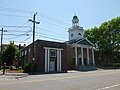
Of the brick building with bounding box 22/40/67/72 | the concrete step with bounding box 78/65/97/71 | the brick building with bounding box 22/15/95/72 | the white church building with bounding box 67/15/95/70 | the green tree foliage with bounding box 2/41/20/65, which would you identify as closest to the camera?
the brick building with bounding box 22/40/67/72

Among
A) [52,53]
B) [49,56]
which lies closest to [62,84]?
[49,56]

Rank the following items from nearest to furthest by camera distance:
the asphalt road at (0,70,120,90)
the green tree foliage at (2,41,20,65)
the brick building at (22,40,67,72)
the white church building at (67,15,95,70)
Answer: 1. the asphalt road at (0,70,120,90)
2. the brick building at (22,40,67,72)
3. the white church building at (67,15,95,70)
4. the green tree foliage at (2,41,20,65)

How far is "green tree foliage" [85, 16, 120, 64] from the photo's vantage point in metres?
56.9

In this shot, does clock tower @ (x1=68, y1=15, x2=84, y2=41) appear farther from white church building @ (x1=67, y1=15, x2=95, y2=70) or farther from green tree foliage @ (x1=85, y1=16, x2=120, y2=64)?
green tree foliage @ (x1=85, y1=16, x2=120, y2=64)

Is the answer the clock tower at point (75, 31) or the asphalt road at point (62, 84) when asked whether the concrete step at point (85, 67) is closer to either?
the clock tower at point (75, 31)

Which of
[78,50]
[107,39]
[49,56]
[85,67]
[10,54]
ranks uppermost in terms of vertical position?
[107,39]

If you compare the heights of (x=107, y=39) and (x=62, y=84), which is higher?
(x=107, y=39)

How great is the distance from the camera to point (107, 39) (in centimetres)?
5819

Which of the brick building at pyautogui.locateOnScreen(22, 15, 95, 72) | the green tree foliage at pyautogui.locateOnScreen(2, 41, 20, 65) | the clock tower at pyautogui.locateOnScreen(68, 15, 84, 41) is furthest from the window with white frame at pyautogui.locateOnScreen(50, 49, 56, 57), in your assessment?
the green tree foliage at pyautogui.locateOnScreen(2, 41, 20, 65)

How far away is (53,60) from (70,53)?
1025 cm

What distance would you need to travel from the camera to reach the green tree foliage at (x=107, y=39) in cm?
5695

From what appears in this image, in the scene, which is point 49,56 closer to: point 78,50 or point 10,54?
point 78,50

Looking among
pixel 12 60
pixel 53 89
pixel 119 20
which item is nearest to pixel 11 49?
pixel 12 60

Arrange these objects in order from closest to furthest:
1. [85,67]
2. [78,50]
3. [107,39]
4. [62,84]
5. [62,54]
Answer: [62,84], [62,54], [85,67], [78,50], [107,39]
